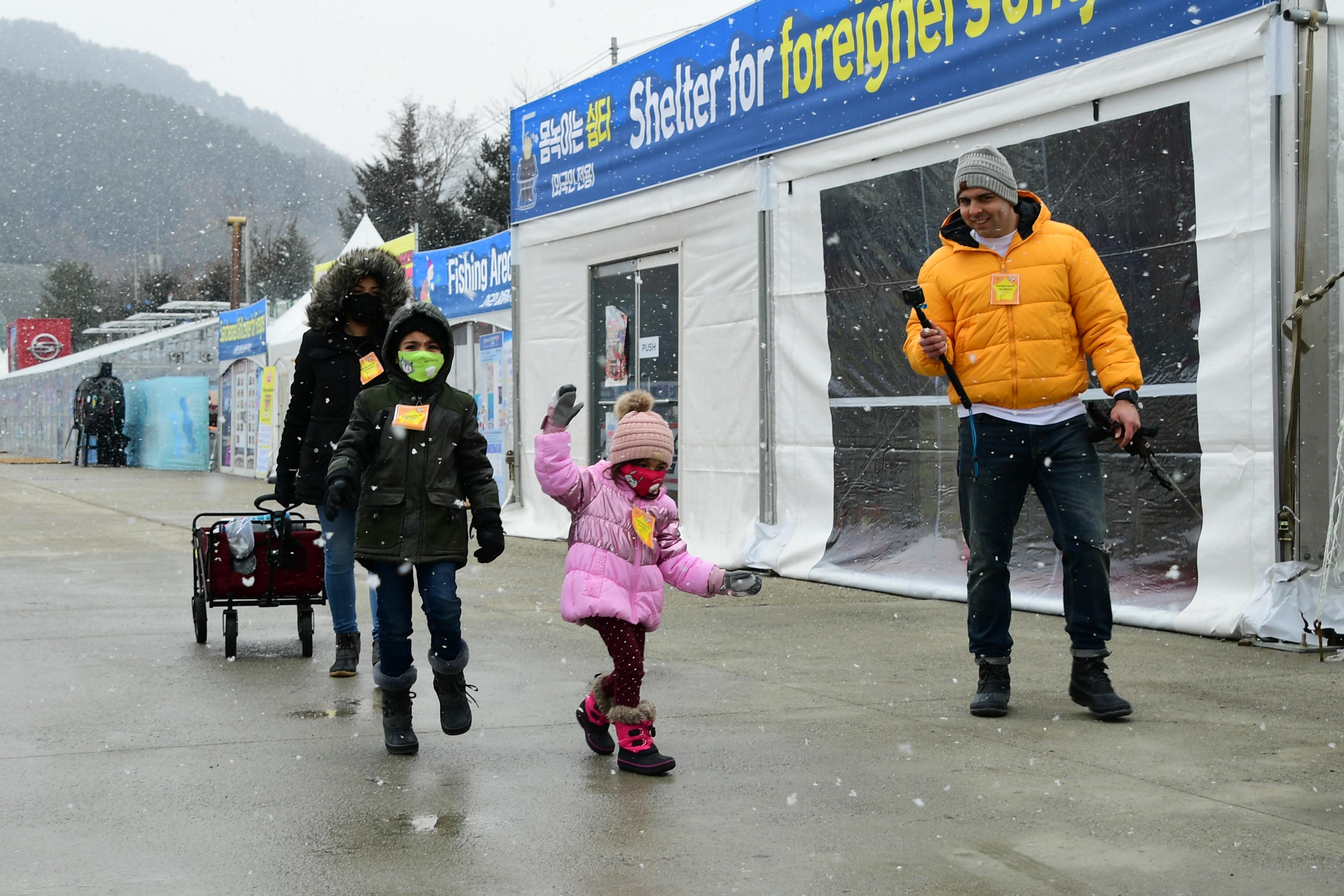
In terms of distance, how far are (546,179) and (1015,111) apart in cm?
594

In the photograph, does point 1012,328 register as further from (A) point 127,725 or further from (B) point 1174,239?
(A) point 127,725

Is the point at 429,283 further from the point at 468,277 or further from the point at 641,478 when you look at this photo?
the point at 641,478

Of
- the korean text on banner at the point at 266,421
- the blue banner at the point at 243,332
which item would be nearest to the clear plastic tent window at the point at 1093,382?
the korean text on banner at the point at 266,421

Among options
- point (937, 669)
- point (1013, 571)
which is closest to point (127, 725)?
point (937, 669)

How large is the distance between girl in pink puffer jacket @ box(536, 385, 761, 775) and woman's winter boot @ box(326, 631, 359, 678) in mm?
1823

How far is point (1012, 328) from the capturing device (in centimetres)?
535

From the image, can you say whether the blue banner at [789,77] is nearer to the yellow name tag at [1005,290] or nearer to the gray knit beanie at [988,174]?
the gray knit beanie at [988,174]

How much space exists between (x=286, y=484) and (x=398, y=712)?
1.78 m

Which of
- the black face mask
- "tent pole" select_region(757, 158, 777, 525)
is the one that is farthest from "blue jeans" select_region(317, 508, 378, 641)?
"tent pole" select_region(757, 158, 777, 525)

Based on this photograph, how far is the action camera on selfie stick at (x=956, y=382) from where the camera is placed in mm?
5355

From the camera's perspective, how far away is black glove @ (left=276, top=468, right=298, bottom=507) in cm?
634

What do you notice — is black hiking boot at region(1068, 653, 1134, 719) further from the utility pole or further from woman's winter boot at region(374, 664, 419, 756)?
the utility pole

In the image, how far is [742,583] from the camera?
436cm

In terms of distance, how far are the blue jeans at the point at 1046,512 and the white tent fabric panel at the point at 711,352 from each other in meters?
4.80
